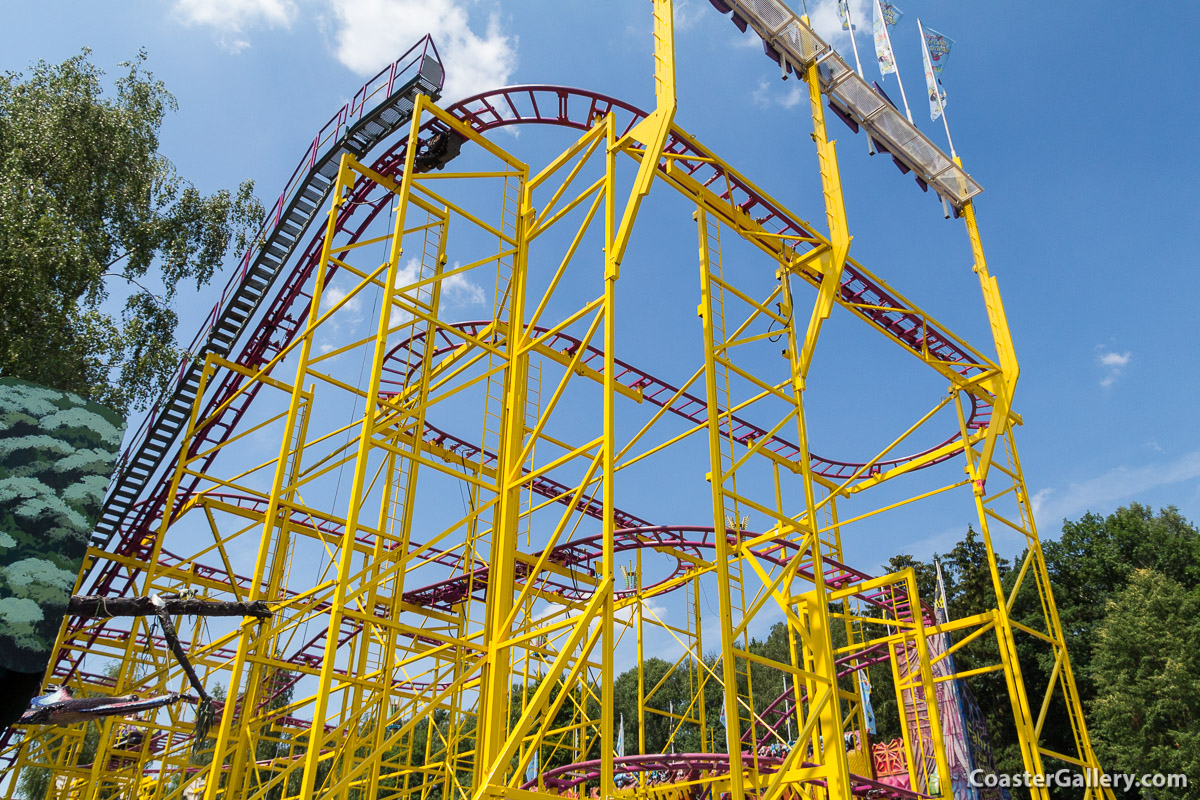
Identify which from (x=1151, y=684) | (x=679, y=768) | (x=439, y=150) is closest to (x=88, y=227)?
(x=439, y=150)

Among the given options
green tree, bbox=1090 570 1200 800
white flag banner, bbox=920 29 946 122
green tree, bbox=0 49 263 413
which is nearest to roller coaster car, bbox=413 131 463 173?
green tree, bbox=0 49 263 413

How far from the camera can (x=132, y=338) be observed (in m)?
15.9

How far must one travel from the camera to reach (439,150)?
1295cm

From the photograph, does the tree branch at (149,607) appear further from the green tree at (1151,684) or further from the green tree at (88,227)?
the green tree at (1151,684)

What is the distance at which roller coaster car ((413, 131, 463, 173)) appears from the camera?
12.9 metres

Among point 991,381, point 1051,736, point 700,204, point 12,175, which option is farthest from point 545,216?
point 1051,736

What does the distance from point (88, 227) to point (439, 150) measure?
25.6 ft

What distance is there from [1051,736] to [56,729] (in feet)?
110

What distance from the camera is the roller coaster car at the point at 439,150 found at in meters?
12.9

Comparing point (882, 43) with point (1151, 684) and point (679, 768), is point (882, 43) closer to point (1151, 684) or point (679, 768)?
point (679, 768)

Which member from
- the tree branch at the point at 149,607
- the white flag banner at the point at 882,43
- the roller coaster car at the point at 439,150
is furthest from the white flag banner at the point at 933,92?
the tree branch at the point at 149,607

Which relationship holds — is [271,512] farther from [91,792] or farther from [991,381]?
[991,381]

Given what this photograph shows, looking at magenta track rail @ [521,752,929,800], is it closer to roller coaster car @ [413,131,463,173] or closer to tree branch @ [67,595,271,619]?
tree branch @ [67,595,271,619]

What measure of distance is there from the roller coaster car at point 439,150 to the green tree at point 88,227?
19.4 feet
